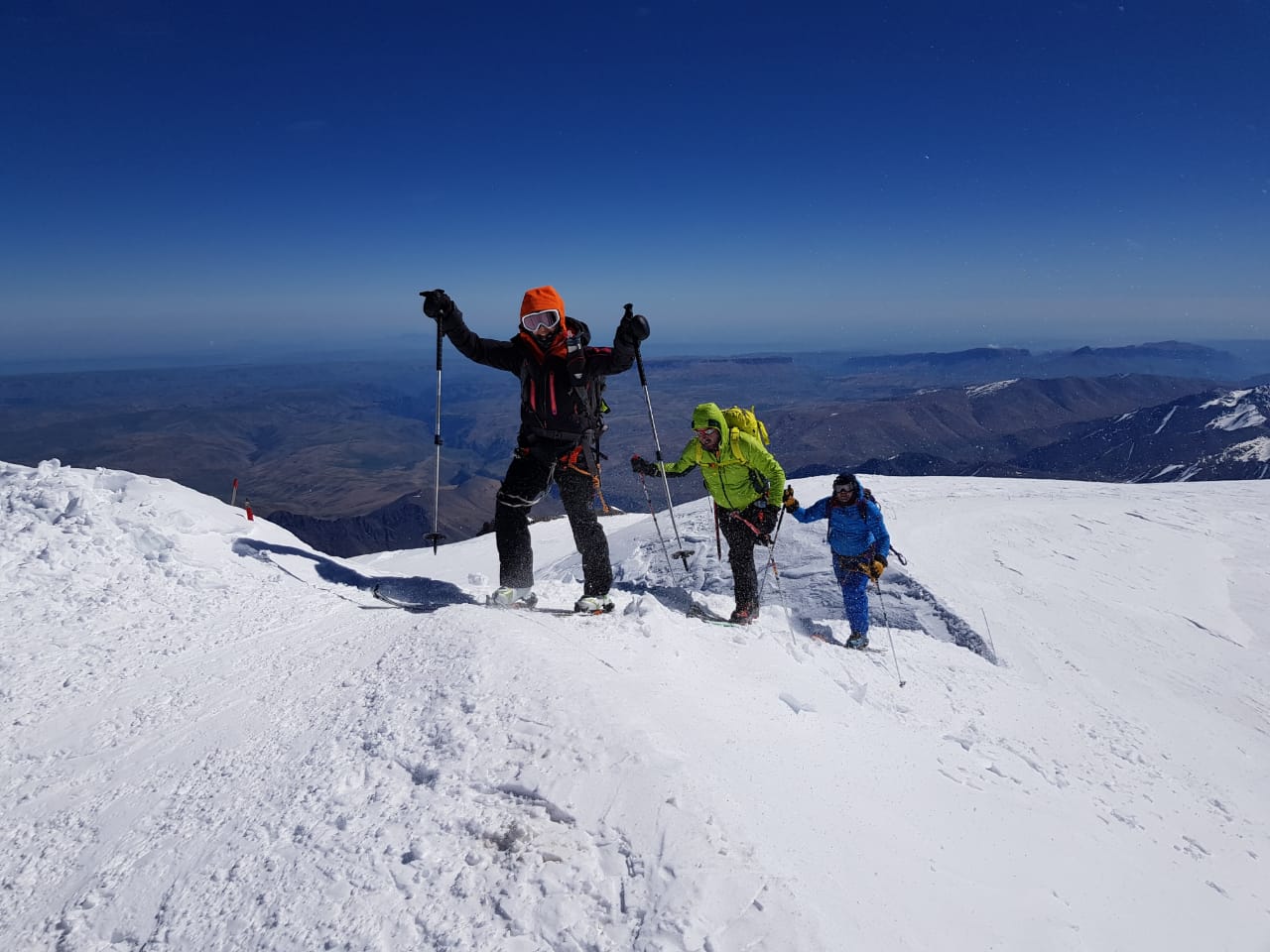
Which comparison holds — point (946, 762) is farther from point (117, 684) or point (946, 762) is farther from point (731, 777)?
point (117, 684)

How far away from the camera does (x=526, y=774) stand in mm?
3293

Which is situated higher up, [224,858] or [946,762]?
[224,858]

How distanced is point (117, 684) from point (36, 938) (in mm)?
2120

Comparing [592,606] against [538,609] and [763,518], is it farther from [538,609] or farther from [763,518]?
[763,518]

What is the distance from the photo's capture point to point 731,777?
3.47 m

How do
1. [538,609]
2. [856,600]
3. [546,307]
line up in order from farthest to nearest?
[856,600]
[538,609]
[546,307]

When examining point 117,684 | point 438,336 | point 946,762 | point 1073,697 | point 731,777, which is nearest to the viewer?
point 731,777

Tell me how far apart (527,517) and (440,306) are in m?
2.37

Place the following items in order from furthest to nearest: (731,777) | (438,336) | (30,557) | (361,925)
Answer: (438,336), (30,557), (731,777), (361,925)

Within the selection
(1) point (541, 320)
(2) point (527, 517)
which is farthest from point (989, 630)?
(1) point (541, 320)

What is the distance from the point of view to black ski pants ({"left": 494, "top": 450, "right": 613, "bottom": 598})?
21.6 ft

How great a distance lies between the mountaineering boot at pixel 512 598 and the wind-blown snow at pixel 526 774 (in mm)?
581

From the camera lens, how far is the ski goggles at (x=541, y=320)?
6.12 metres

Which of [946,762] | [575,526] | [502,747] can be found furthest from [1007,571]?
[502,747]
